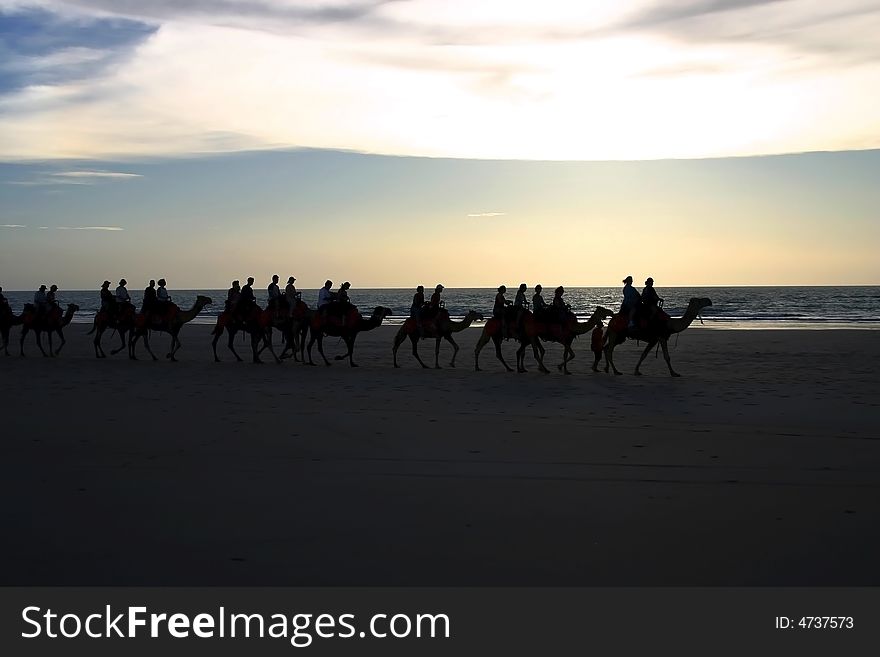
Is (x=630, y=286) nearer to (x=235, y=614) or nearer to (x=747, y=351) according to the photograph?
(x=747, y=351)

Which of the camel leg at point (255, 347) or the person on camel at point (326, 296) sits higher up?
the person on camel at point (326, 296)

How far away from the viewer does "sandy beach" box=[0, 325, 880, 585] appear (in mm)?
5594

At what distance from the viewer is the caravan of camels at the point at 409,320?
741 inches

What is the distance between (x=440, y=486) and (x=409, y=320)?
13360 mm

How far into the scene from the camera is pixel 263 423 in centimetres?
1109

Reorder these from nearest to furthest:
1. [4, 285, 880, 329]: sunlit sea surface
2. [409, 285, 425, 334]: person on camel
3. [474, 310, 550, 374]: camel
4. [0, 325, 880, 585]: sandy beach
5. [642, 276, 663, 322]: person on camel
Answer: [0, 325, 880, 585]: sandy beach < [642, 276, 663, 322]: person on camel < [474, 310, 550, 374]: camel < [409, 285, 425, 334]: person on camel < [4, 285, 880, 329]: sunlit sea surface

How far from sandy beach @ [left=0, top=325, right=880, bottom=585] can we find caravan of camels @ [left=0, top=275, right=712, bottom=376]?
3895 millimetres

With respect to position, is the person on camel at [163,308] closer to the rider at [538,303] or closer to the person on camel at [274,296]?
the person on camel at [274,296]

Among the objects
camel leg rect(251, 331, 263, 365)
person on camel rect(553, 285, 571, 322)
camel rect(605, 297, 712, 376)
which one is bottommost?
camel leg rect(251, 331, 263, 365)

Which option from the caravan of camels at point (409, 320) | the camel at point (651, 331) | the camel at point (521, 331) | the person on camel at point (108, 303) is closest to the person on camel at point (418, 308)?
the caravan of camels at point (409, 320)

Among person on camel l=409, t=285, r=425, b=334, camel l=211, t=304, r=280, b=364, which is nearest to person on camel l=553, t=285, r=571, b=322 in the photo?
person on camel l=409, t=285, r=425, b=334

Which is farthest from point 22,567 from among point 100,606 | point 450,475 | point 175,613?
point 450,475

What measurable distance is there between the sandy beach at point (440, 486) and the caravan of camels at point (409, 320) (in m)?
3.90

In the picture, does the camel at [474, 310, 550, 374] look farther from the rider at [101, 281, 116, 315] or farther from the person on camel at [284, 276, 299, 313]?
the rider at [101, 281, 116, 315]
